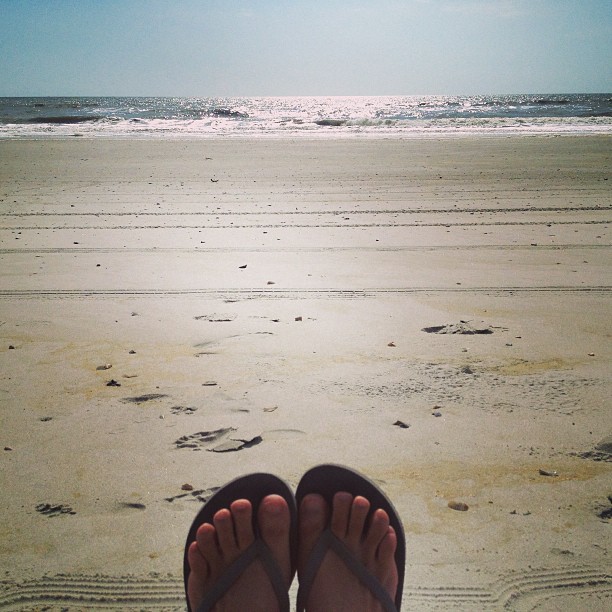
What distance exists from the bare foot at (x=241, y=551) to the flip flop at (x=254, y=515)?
0.5 inches

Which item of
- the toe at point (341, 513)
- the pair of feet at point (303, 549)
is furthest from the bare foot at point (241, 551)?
the toe at point (341, 513)

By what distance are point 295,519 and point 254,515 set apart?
0.42 ft

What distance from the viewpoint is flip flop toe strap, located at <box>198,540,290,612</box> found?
4.63ft

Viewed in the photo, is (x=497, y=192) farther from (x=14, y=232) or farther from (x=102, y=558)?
(x=102, y=558)

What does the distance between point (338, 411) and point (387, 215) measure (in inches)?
145

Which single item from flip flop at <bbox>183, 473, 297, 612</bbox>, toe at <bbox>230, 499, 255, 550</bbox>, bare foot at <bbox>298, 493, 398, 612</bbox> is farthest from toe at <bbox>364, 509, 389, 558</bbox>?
toe at <bbox>230, 499, 255, 550</bbox>

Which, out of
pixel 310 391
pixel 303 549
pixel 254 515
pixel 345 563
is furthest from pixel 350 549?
pixel 310 391

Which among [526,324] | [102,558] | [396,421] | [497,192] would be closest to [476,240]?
[526,324]

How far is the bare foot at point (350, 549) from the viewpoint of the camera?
1451 millimetres

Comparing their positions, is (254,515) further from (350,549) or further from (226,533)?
(350,549)

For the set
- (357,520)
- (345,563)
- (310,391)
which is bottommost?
(345,563)

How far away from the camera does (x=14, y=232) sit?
4711 mm

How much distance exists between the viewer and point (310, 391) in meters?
2.10

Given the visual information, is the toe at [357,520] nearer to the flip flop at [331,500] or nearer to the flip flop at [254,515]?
the flip flop at [331,500]
